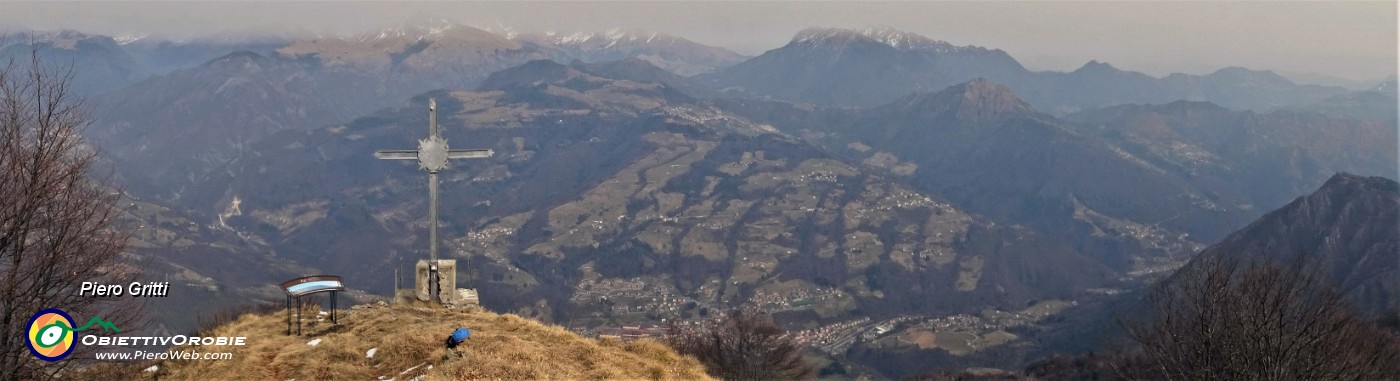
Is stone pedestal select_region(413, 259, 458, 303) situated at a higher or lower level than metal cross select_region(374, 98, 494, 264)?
lower

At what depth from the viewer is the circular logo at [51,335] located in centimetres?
2084

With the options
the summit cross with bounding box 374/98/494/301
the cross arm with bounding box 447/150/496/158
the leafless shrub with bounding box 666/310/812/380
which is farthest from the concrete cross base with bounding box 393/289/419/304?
the leafless shrub with bounding box 666/310/812/380

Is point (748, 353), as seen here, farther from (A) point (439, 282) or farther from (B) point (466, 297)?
(A) point (439, 282)

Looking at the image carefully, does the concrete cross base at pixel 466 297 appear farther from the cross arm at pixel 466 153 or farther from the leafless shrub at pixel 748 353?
the leafless shrub at pixel 748 353

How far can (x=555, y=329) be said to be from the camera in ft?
96.1

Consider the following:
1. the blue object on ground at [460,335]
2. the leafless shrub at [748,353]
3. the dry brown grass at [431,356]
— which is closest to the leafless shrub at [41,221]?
the dry brown grass at [431,356]

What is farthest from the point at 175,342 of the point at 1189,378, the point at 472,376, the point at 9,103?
the point at 1189,378

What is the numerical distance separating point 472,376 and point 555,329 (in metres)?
6.70

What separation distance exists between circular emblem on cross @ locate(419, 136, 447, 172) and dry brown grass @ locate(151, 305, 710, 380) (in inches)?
263

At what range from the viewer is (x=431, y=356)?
24.4 m

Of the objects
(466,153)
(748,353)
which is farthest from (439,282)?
(748,353)

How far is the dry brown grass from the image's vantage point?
23656mm

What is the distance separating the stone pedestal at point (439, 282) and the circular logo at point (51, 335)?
1246 cm

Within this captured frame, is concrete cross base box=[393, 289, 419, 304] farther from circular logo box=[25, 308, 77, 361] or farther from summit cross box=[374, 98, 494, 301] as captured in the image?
circular logo box=[25, 308, 77, 361]
